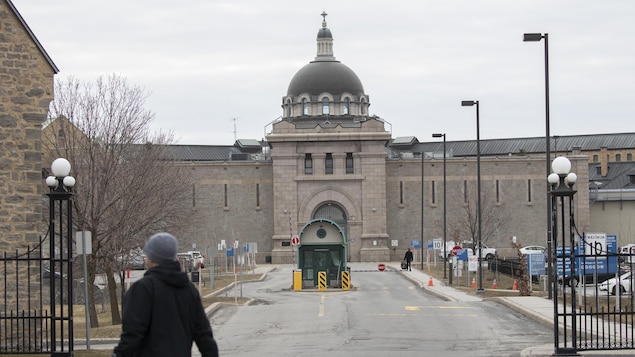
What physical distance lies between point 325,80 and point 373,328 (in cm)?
7984

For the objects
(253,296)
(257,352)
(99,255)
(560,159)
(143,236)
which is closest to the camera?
(560,159)

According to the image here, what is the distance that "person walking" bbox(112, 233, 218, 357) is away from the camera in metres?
8.38

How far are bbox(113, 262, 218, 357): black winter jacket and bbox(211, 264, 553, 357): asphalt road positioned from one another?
11.1 metres

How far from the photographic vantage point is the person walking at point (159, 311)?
27.5 ft

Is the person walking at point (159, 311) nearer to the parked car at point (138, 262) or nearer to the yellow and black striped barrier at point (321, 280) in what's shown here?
the parked car at point (138, 262)

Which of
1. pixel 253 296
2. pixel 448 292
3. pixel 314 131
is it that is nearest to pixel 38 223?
pixel 253 296

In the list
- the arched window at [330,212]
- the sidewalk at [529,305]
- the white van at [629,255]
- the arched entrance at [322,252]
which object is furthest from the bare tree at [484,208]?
the arched entrance at [322,252]

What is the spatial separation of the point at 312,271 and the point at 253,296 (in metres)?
5.06

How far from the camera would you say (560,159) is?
18656 millimetres

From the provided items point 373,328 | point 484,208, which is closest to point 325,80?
point 484,208

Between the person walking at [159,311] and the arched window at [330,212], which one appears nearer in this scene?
the person walking at [159,311]

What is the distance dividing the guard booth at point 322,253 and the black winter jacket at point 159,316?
36248mm

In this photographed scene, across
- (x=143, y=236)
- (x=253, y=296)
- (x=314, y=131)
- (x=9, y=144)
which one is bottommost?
(x=253, y=296)

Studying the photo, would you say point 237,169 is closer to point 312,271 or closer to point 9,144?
point 312,271
